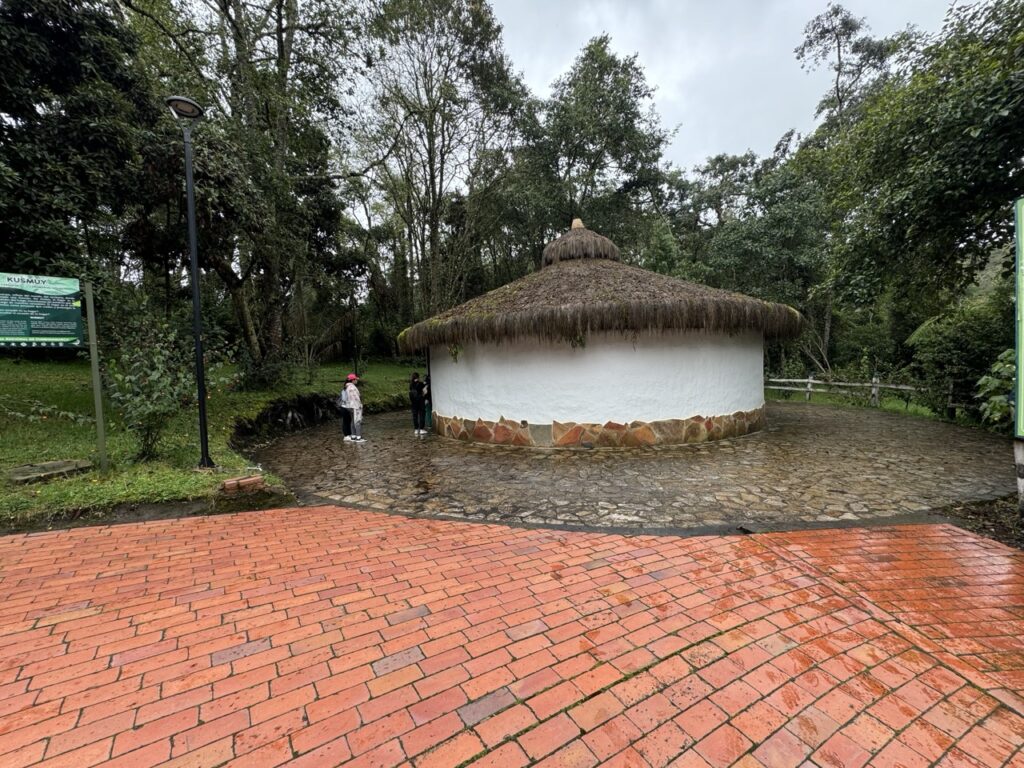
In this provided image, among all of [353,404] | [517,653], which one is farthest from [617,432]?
[517,653]

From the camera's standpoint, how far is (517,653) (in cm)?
224

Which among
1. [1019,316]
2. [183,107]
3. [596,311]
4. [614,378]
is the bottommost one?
[614,378]

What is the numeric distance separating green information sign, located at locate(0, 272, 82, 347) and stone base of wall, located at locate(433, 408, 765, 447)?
5.94 m

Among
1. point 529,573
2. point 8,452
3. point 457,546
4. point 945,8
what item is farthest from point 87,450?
point 945,8

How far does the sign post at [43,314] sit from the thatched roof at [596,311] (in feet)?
16.9

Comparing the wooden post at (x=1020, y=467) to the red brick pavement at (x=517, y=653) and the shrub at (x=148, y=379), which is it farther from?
the shrub at (x=148, y=379)

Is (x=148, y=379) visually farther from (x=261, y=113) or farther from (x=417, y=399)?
(x=261, y=113)

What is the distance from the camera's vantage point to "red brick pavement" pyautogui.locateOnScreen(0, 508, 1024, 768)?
1.72m

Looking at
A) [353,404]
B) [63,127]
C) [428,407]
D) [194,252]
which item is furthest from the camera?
[428,407]

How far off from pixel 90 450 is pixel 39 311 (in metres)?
2.09

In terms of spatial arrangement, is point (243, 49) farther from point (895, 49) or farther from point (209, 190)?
point (895, 49)

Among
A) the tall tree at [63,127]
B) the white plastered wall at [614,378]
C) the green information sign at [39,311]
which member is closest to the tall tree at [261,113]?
the tall tree at [63,127]

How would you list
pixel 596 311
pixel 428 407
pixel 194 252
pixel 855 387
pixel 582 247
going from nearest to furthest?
pixel 194 252
pixel 596 311
pixel 428 407
pixel 582 247
pixel 855 387

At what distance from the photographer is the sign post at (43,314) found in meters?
4.52
